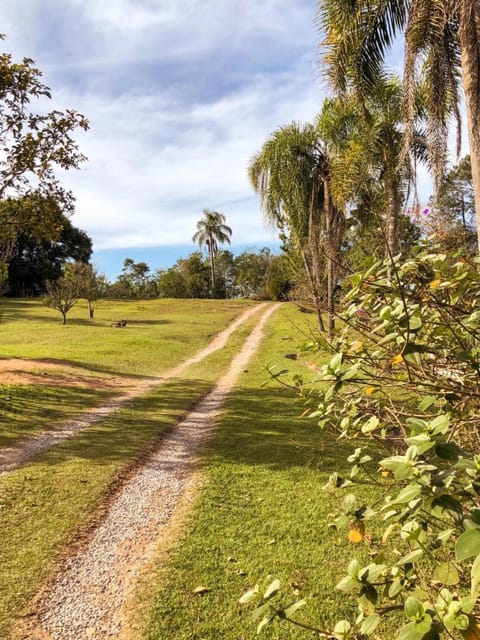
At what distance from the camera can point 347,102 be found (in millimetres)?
7328

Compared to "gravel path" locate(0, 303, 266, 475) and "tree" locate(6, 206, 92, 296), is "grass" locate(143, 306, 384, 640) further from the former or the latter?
"tree" locate(6, 206, 92, 296)

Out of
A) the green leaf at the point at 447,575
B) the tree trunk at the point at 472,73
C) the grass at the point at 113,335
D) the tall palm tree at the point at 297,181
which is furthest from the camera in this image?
the grass at the point at 113,335

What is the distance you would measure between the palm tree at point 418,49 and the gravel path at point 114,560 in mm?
5567

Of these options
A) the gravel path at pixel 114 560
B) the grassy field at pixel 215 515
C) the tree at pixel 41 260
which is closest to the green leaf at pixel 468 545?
the grassy field at pixel 215 515

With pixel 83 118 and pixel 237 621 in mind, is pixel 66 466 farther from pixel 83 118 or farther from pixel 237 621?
pixel 83 118

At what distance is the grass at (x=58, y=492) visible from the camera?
386 cm

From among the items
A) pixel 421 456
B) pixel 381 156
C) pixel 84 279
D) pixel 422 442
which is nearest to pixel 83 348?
pixel 84 279

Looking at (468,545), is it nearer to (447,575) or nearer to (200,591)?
(447,575)

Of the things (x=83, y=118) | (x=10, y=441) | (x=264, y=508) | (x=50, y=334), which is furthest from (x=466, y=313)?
(x=50, y=334)

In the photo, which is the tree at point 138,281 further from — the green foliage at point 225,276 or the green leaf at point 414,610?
the green leaf at point 414,610

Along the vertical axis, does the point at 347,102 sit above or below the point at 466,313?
above

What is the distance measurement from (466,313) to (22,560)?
4.36m

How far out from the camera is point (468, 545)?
105cm

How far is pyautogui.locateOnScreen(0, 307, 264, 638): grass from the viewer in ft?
12.7
